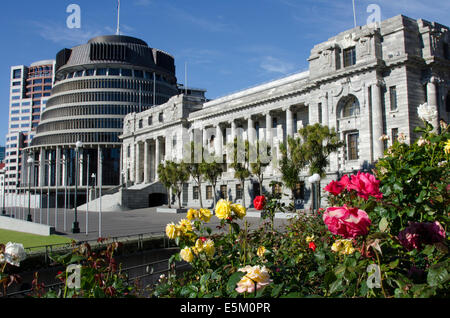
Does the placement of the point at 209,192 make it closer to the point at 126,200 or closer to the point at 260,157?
the point at 126,200

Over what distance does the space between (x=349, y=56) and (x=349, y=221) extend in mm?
42106

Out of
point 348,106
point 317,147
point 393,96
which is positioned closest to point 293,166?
point 317,147

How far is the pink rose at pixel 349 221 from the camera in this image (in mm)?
3406

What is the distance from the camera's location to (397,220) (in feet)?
14.6

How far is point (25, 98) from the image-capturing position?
535 feet

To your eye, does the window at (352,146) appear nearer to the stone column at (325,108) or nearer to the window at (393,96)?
the stone column at (325,108)

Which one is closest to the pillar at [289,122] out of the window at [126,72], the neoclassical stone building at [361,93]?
the neoclassical stone building at [361,93]

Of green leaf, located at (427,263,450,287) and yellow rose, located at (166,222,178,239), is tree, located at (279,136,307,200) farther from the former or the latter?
green leaf, located at (427,263,450,287)

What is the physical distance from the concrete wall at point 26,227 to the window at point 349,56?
1333 inches

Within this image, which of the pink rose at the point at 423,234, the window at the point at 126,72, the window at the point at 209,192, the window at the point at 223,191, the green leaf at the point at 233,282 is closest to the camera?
the pink rose at the point at 423,234

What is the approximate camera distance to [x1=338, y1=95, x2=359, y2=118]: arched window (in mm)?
40844

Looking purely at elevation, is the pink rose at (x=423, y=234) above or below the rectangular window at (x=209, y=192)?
above
